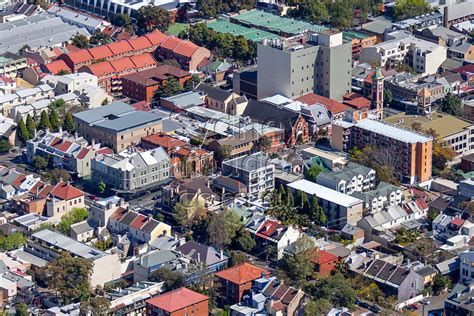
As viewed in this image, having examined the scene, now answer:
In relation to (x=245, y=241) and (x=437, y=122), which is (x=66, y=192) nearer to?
(x=245, y=241)

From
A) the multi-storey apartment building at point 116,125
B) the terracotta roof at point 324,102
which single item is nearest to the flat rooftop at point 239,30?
the terracotta roof at point 324,102

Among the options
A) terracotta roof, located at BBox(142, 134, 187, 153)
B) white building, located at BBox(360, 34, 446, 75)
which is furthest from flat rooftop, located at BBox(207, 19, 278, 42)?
terracotta roof, located at BBox(142, 134, 187, 153)

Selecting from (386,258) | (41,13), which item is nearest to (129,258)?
(386,258)

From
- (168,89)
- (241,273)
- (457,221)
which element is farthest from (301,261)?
(168,89)

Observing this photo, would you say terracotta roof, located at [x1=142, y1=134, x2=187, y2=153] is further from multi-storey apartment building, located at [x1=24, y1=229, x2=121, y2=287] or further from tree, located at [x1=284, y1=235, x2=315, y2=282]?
tree, located at [x1=284, y1=235, x2=315, y2=282]

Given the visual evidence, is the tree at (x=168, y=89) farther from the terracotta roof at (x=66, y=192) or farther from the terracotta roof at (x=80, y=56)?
the terracotta roof at (x=66, y=192)

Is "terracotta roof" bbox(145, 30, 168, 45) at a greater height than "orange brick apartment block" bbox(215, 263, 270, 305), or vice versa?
"terracotta roof" bbox(145, 30, 168, 45)

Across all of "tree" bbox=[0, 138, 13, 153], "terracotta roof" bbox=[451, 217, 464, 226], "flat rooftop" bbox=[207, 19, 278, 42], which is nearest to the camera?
"terracotta roof" bbox=[451, 217, 464, 226]

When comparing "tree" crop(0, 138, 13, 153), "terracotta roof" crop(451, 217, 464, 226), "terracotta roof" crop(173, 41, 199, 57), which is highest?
"terracotta roof" crop(173, 41, 199, 57)
